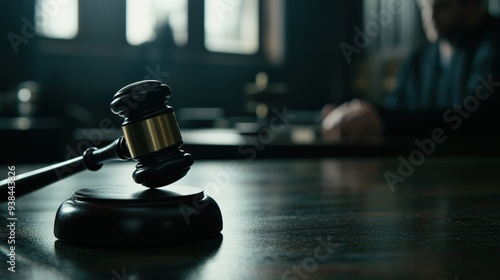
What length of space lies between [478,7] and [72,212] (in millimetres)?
3316

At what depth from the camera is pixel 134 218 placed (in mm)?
402

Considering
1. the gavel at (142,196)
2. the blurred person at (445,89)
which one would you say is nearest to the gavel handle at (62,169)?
the gavel at (142,196)

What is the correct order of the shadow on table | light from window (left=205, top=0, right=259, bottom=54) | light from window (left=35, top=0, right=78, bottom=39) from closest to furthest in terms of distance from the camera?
the shadow on table, light from window (left=35, top=0, right=78, bottom=39), light from window (left=205, top=0, right=259, bottom=54)

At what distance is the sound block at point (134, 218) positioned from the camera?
399 mm

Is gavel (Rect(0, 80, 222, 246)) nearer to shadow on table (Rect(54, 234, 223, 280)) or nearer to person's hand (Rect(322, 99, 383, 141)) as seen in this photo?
shadow on table (Rect(54, 234, 223, 280))

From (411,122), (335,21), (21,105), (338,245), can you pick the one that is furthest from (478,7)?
(335,21)

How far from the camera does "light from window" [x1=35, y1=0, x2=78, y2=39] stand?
553cm

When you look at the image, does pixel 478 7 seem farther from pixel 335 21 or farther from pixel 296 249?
pixel 335 21

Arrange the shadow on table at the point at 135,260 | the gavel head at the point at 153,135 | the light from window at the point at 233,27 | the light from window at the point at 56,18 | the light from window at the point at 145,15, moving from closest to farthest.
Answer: the shadow on table at the point at 135,260, the gavel head at the point at 153,135, the light from window at the point at 56,18, the light from window at the point at 145,15, the light from window at the point at 233,27

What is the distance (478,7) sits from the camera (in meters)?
3.31

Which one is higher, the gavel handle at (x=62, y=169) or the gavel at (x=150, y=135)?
the gavel at (x=150, y=135)

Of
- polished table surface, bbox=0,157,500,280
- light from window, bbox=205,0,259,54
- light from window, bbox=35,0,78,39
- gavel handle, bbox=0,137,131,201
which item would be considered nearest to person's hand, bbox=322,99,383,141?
polished table surface, bbox=0,157,500,280

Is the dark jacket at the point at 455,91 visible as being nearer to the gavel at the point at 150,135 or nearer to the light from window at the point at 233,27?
the gavel at the point at 150,135

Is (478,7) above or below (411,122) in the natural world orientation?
above
